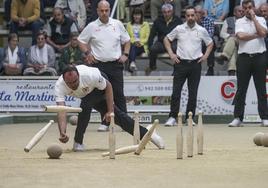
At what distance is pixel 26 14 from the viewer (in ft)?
73.2

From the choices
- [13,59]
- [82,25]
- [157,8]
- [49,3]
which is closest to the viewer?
[13,59]

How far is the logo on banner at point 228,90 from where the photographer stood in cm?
2025

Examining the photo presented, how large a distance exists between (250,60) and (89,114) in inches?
245

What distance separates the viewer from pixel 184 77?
18.4m

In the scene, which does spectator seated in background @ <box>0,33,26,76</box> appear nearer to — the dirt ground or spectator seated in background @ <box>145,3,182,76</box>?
spectator seated in background @ <box>145,3,182,76</box>

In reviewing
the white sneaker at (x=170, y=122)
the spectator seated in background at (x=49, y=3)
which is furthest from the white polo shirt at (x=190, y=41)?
the spectator seated in background at (x=49, y=3)

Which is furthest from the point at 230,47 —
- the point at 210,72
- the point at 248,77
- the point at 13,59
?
the point at 13,59

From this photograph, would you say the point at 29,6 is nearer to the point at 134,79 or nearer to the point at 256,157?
the point at 134,79

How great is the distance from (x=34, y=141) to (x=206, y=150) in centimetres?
250

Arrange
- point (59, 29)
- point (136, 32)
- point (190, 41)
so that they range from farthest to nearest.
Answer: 1. point (59, 29)
2. point (136, 32)
3. point (190, 41)

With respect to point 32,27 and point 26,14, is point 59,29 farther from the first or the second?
point 26,14

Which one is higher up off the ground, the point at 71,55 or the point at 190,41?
the point at 190,41

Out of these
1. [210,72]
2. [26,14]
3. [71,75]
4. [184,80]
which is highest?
[71,75]

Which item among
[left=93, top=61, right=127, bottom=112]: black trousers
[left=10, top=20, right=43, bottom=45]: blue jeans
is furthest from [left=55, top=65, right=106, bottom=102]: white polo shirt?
[left=10, top=20, right=43, bottom=45]: blue jeans
